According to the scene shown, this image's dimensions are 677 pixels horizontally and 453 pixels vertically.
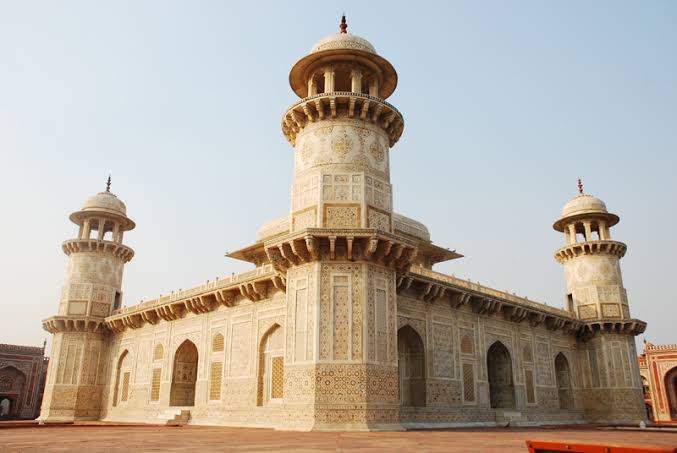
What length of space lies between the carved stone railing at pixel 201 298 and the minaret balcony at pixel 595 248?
16.8m

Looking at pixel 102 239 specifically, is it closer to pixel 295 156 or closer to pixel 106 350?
pixel 106 350

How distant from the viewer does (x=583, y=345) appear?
90.9 feet

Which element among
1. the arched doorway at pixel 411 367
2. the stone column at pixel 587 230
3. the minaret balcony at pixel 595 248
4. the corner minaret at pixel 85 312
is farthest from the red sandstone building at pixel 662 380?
the corner minaret at pixel 85 312

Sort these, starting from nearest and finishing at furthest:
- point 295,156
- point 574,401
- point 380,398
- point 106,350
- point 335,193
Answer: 1. point 380,398
2. point 335,193
3. point 295,156
4. point 574,401
5. point 106,350

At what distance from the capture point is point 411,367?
19172 millimetres

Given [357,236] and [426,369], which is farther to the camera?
[426,369]

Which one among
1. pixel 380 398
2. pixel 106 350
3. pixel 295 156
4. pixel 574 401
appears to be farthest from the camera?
pixel 106 350

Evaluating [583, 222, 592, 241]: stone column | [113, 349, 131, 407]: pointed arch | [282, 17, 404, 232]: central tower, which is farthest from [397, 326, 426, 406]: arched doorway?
[113, 349, 131, 407]: pointed arch

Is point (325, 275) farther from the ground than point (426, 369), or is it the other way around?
point (325, 275)

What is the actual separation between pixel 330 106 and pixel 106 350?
1917 centimetres

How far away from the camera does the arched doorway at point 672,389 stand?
1574 inches

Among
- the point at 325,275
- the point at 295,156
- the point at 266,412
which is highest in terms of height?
the point at 295,156

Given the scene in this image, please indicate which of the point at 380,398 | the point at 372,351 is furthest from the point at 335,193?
the point at 380,398

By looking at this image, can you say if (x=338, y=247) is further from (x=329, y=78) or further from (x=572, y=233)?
(x=572, y=233)
